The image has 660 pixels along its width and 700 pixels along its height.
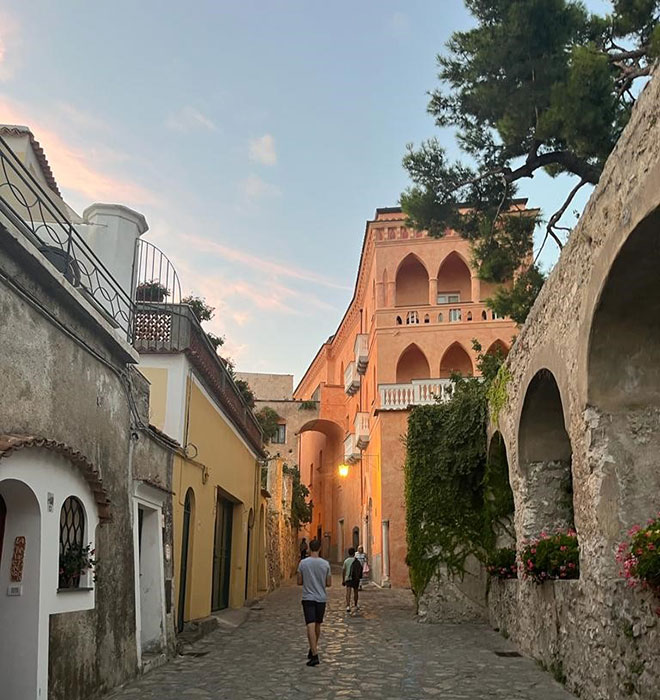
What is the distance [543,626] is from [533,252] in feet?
26.7

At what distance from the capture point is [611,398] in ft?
23.0

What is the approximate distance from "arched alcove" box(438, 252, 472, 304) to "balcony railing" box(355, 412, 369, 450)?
542 centimetres

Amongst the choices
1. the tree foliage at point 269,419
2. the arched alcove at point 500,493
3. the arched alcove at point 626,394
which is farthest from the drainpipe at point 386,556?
the arched alcove at point 626,394

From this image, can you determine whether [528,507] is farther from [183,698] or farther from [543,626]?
[183,698]

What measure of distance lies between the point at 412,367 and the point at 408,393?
3.05 metres

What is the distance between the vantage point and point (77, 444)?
6.70 metres

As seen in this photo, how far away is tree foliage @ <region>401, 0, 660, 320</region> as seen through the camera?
11.3m

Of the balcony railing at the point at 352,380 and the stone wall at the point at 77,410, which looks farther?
the balcony railing at the point at 352,380

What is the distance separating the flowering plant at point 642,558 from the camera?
5.52 m

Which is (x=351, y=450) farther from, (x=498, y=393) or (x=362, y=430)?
(x=498, y=393)

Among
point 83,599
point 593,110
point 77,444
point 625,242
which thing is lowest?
point 83,599

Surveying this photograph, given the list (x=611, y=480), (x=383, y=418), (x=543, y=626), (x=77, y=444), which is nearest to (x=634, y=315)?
(x=611, y=480)

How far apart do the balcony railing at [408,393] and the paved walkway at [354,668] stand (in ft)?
36.3

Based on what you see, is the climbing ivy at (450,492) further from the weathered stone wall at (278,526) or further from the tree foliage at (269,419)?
the tree foliage at (269,419)
